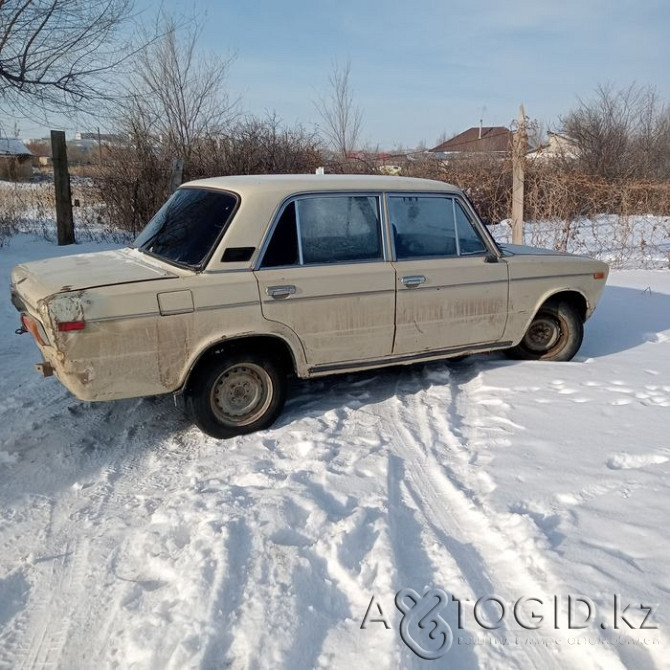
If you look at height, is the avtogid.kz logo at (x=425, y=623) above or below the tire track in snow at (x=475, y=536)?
below

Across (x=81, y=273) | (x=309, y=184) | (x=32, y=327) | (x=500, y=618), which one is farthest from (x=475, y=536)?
(x=32, y=327)

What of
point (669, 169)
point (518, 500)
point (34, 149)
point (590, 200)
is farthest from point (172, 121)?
point (34, 149)

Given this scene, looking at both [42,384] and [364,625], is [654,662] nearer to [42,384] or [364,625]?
[364,625]

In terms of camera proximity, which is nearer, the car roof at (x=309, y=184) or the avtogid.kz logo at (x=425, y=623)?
the avtogid.kz logo at (x=425, y=623)

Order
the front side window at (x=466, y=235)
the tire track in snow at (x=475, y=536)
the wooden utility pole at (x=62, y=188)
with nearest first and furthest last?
the tire track in snow at (x=475, y=536), the front side window at (x=466, y=235), the wooden utility pole at (x=62, y=188)

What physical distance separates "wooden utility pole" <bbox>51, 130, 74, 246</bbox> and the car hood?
721 cm

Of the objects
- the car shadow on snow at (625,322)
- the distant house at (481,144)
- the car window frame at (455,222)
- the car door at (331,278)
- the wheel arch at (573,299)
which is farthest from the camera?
the distant house at (481,144)

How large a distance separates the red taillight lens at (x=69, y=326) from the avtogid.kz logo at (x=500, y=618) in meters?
2.23

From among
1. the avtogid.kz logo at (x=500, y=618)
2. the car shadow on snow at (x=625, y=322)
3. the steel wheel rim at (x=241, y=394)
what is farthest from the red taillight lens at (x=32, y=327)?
the car shadow on snow at (x=625, y=322)

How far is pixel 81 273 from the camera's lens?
12.7 feet

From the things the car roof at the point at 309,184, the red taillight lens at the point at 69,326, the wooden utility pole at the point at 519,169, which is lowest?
the red taillight lens at the point at 69,326

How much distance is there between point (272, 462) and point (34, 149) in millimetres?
57175

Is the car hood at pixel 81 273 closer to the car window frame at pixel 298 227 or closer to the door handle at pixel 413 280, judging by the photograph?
the car window frame at pixel 298 227

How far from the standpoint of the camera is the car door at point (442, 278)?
454 centimetres
